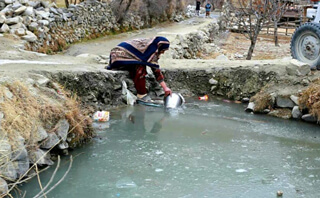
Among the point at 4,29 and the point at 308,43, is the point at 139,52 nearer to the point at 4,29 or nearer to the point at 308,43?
the point at 308,43

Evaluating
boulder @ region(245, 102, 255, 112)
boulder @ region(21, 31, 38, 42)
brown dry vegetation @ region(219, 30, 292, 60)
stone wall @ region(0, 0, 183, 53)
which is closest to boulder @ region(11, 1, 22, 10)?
stone wall @ region(0, 0, 183, 53)

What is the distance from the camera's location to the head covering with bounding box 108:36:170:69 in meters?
7.90

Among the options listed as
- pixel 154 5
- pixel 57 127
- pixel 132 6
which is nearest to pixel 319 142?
pixel 57 127

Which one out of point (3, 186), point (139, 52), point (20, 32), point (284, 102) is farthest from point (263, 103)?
point (20, 32)

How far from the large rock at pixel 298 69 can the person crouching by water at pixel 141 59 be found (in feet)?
8.30

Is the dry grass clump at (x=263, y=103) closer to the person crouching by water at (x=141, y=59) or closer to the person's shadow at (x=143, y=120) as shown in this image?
the person crouching by water at (x=141, y=59)

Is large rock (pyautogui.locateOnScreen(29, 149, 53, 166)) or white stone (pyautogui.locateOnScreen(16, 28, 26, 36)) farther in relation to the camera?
white stone (pyautogui.locateOnScreen(16, 28, 26, 36))

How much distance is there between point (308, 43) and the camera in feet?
29.3

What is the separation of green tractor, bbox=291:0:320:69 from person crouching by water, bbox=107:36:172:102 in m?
3.07

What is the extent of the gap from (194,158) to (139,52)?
313 cm

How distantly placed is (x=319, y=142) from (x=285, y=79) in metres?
2.19

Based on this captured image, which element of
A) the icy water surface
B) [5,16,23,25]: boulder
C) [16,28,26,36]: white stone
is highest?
[5,16,23,25]: boulder

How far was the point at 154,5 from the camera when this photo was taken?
21484mm

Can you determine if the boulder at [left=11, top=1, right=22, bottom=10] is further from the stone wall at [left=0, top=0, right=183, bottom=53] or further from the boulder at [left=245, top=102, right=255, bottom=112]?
the boulder at [left=245, top=102, right=255, bottom=112]
